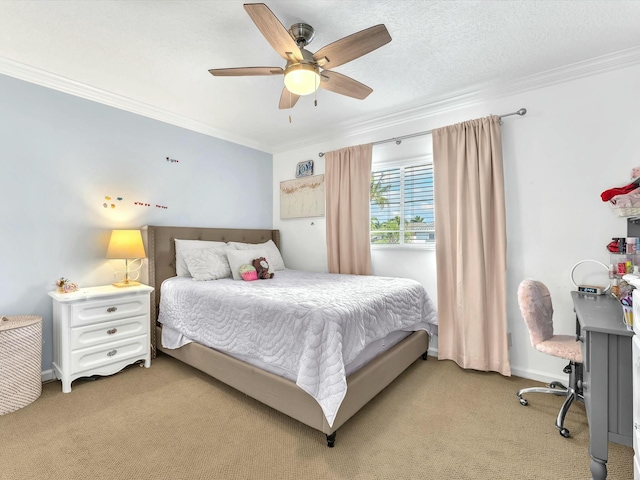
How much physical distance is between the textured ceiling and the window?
0.71 meters

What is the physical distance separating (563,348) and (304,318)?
1636mm

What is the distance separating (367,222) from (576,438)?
231 centimetres

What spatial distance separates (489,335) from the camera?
263 centimetres

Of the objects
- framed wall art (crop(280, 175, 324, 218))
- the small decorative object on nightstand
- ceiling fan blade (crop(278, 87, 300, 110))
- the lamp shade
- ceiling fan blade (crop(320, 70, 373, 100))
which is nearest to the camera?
ceiling fan blade (crop(320, 70, 373, 100))

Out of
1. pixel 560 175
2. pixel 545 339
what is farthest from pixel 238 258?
pixel 560 175

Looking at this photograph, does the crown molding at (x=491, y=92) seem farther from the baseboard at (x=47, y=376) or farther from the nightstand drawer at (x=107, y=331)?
the baseboard at (x=47, y=376)

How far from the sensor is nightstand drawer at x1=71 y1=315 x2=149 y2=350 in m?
2.38

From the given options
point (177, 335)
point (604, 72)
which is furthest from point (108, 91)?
point (604, 72)

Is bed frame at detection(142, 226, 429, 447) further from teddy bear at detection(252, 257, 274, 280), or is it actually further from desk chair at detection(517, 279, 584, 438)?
desk chair at detection(517, 279, 584, 438)

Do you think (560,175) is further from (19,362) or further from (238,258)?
(19,362)

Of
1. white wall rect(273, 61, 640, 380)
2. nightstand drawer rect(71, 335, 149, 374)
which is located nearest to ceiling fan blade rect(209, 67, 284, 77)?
white wall rect(273, 61, 640, 380)

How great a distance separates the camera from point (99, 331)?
8.16 ft

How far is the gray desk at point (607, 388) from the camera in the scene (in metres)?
1.29

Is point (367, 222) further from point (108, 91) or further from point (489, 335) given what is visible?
point (108, 91)
